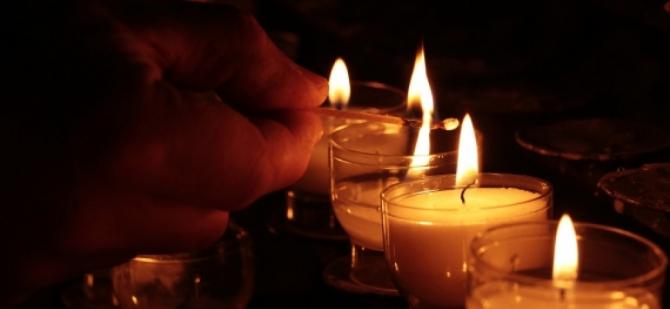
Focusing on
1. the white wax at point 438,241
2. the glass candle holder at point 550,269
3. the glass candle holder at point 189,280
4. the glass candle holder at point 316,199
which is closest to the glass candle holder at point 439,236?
the white wax at point 438,241

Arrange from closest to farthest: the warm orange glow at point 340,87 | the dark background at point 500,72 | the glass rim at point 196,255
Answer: the glass rim at point 196,255
the dark background at point 500,72
the warm orange glow at point 340,87

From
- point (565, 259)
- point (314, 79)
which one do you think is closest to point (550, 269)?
point (565, 259)

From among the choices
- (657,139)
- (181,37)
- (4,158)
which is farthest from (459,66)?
(4,158)

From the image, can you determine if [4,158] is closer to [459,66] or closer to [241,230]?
[241,230]

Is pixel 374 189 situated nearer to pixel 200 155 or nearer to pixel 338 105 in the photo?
pixel 338 105

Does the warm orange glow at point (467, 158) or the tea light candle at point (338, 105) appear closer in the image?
the warm orange glow at point (467, 158)

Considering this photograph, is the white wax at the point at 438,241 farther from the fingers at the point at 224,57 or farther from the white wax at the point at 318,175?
the white wax at the point at 318,175
